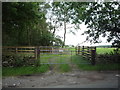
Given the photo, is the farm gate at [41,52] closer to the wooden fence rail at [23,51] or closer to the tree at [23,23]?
Result: the wooden fence rail at [23,51]

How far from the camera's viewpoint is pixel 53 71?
355 centimetres

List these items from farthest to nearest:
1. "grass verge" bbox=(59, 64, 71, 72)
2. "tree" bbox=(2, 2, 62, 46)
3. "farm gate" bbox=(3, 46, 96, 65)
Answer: "tree" bbox=(2, 2, 62, 46) < "farm gate" bbox=(3, 46, 96, 65) < "grass verge" bbox=(59, 64, 71, 72)

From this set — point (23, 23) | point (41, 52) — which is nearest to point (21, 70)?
point (41, 52)

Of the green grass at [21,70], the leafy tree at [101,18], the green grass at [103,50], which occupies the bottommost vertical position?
the green grass at [21,70]

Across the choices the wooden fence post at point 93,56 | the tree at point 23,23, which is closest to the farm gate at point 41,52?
the wooden fence post at point 93,56

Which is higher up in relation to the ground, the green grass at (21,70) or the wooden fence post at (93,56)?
the wooden fence post at (93,56)

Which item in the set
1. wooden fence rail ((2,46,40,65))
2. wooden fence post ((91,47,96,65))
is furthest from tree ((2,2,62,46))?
wooden fence post ((91,47,96,65))

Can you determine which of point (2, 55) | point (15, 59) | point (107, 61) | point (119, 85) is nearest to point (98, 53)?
point (107, 61)

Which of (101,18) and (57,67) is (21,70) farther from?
(101,18)

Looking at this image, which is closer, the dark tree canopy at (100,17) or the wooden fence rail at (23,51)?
the dark tree canopy at (100,17)

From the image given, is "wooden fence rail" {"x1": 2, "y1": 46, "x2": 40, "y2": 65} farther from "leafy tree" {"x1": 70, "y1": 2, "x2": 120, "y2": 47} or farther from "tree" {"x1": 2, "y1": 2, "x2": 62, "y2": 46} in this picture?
"leafy tree" {"x1": 70, "y1": 2, "x2": 120, "y2": 47}

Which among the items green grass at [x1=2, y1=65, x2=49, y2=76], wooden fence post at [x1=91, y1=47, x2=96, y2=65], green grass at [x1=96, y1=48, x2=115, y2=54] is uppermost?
green grass at [x1=96, y1=48, x2=115, y2=54]

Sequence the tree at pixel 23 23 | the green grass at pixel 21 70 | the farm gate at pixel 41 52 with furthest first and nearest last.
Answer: the tree at pixel 23 23, the farm gate at pixel 41 52, the green grass at pixel 21 70

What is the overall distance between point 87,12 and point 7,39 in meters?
3.88
